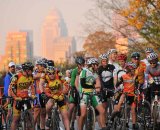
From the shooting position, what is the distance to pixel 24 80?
48.9ft

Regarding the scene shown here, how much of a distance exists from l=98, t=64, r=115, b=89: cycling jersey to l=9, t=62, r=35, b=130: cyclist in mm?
2779

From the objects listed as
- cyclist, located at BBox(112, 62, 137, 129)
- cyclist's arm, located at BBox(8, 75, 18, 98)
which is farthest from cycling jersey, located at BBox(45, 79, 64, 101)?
cyclist, located at BBox(112, 62, 137, 129)

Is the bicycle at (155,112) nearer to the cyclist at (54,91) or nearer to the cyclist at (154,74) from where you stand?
the cyclist at (154,74)

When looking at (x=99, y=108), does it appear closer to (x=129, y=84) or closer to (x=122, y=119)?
(x=122, y=119)

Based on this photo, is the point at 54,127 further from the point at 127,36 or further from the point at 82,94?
the point at 127,36

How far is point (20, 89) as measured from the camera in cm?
1494

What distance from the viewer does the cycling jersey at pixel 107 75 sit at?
56.2 feet

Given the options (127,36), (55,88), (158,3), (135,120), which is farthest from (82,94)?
(127,36)

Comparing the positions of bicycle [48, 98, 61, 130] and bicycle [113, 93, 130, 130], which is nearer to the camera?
bicycle [48, 98, 61, 130]

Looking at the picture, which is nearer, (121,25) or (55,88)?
(55,88)

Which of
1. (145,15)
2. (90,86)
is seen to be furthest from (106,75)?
(145,15)

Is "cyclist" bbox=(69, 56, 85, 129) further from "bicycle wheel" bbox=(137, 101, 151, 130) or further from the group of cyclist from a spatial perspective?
"bicycle wheel" bbox=(137, 101, 151, 130)

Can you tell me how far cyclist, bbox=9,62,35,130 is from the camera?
14734mm

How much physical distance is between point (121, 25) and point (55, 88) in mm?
32687
